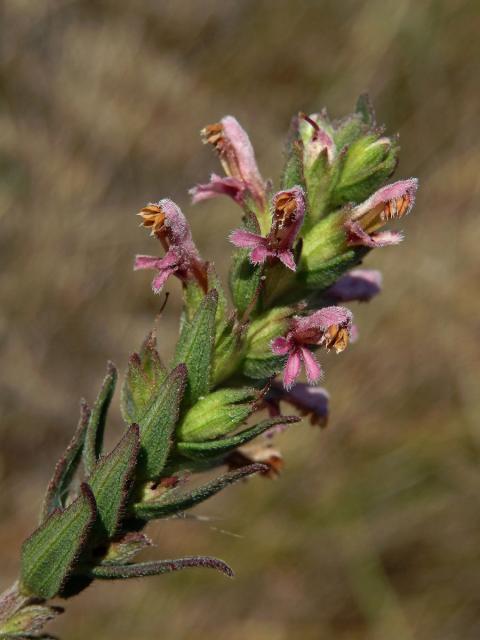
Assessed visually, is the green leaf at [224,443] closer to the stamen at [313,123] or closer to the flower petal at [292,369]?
the flower petal at [292,369]

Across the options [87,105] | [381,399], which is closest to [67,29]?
[87,105]

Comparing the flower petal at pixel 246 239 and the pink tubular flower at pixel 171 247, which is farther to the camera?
the pink tubular flower at pixel 171 247

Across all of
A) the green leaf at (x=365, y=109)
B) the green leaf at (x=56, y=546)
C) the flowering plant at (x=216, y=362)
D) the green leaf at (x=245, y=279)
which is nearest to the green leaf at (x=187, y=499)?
the flowering plant at (x=216, y=362)

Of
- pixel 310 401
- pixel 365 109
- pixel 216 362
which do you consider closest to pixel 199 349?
pixel 216 362

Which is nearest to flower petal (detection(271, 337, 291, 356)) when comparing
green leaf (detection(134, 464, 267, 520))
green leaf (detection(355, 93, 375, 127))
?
green leaf (detection(134, 464, 267, 520))

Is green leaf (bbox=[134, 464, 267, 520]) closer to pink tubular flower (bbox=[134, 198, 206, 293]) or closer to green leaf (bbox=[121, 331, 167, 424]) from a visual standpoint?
green leaf (bbox=[121, 331, 167, 424])

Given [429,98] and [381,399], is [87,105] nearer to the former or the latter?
[429,98]
